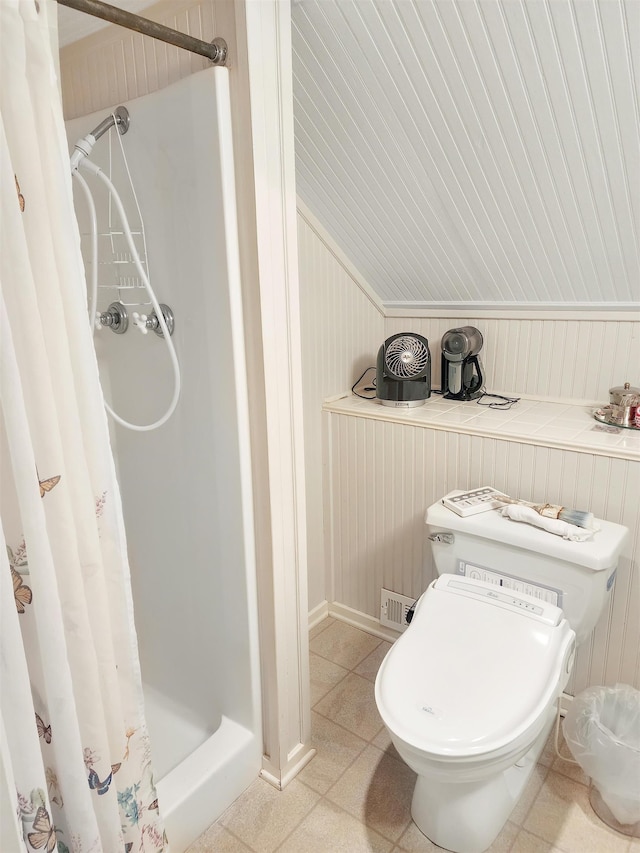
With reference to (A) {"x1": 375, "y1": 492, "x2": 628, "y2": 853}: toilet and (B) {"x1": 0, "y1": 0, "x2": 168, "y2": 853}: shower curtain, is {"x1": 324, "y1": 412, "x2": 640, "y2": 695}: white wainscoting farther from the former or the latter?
(B) {"x1": 0, "y1": 0, "x2": 168, "y2": 853}: shower curtain

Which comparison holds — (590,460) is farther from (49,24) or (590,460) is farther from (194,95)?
(49,24)

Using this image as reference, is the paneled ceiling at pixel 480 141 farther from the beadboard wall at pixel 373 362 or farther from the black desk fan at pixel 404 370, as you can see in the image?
the black desk fan at pixel 404 370

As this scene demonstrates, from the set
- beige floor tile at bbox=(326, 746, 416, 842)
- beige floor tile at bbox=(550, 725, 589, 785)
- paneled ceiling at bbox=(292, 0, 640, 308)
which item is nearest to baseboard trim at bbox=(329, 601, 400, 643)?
beige floor tile at bbox=(326, 746, 416, 842)

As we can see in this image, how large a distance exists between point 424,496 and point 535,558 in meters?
0.50

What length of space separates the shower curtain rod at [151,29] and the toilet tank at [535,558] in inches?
50.1

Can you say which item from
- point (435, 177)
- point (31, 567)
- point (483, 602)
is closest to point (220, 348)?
point (31, 567)

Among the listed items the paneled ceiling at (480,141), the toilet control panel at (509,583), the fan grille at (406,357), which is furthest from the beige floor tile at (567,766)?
the paneled ceiling at (480,141)

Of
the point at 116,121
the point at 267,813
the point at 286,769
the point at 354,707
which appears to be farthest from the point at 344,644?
the point at 116,121

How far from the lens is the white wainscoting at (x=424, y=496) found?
1700 mm

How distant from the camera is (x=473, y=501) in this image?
1.77 m

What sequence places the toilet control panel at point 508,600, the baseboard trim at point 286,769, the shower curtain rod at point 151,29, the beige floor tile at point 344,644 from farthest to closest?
1. the beige floor tile at point 344,644
2. the baseboard trim at point 286,769
3. the toilet control panel at point 508,600
4. the shower curtain rod at point 151,29

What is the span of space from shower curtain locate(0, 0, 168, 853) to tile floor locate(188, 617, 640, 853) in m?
0.58

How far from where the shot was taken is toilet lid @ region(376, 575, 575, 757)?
127 cm

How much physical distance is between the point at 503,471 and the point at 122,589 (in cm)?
122
